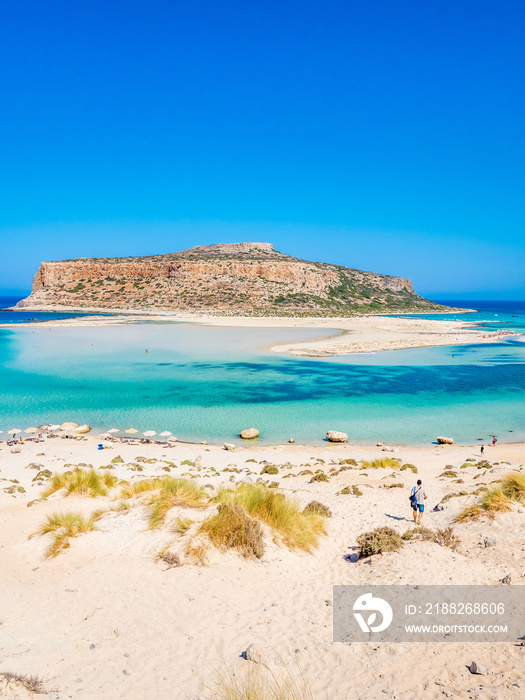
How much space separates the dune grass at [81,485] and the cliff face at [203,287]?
79.5 m

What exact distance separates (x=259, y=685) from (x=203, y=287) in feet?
340

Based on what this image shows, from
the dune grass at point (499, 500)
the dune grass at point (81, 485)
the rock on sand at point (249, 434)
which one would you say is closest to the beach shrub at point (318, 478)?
the dune grass at point (499, 500)

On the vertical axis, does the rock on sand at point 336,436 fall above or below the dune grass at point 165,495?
below

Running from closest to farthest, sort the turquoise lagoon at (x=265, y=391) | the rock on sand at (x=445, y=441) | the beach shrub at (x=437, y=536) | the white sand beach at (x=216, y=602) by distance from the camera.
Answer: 1. the white sand beach at (x=216, y=602)
2. the beach shrub at (x=437, y=536)
3. the rock on sand at (x=445, y=441)
4. the turquoise lagoon at (x=265, y=391)

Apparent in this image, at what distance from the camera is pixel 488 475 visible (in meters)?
11.8

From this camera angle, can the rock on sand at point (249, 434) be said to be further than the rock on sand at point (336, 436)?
Yes

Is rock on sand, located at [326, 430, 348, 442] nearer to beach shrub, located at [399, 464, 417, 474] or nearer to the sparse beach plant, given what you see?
beach shrub, located at [399, 464, 417, 474]

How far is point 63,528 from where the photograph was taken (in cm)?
764

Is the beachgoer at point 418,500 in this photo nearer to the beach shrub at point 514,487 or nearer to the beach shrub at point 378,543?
the beach shrub at point 378,543

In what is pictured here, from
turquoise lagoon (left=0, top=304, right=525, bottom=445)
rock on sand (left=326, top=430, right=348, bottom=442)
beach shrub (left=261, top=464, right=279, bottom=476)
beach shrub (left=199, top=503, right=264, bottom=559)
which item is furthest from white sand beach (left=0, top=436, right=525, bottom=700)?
turquoise lagoon (left=0, top=304, right=525, bottom=445)

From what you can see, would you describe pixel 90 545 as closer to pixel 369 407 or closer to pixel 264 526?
pixel 264 526

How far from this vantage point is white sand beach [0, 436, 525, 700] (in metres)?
4.21

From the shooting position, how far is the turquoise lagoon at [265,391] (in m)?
18.8

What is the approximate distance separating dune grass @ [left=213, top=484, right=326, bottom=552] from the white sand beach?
218 millimetres
